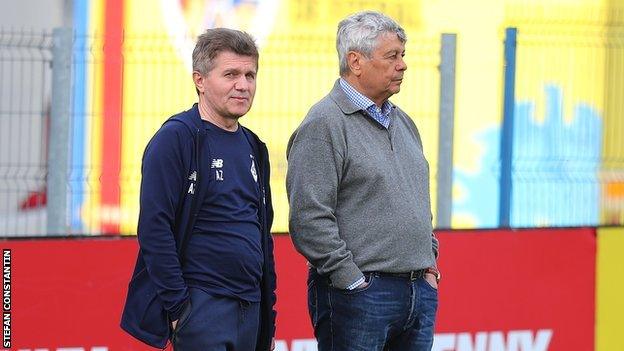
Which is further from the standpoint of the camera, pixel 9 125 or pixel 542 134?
pixel 542 134

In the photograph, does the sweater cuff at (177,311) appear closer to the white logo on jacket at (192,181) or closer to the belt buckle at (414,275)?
the white logo on jacket at (192,181)

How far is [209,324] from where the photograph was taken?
3535mm

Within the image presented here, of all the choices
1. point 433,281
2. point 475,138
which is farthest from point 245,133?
point 475,138

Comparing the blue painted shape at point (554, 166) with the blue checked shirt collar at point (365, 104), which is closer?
the blue checked shirt collar at point (365, 104)

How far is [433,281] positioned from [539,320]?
203 cm

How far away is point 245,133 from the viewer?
3.82 metres

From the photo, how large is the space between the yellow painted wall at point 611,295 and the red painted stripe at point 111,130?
2725 mm

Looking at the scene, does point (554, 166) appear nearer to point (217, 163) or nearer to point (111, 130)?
point (111, 130)

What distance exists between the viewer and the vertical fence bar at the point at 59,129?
253 inches

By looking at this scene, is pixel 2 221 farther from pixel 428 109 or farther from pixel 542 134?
pixel 542 134

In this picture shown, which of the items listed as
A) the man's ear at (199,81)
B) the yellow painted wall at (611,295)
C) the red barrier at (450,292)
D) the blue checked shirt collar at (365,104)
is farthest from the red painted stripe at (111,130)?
the man's ear at (199,81)

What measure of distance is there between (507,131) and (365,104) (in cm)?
288

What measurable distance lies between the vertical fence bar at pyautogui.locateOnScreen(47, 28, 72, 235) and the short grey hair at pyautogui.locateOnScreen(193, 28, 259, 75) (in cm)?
299

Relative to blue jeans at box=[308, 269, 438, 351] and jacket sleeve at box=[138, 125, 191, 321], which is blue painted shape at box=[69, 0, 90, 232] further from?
jacket sleeve at box=[138, 125, 191, 321]
